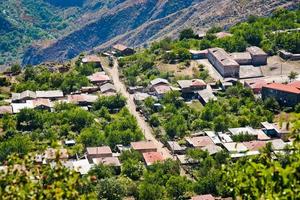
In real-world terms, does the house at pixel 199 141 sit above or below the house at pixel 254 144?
above

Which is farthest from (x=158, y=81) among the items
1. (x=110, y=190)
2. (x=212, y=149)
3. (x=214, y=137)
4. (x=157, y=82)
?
(x=110, y=190)

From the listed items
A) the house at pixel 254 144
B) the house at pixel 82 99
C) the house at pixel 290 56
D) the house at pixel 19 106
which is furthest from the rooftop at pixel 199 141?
the house at pixel 290 56

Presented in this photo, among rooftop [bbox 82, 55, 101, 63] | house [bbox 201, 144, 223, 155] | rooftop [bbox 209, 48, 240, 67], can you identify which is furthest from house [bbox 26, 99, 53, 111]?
rooftop [bbox 209, 48, 240, 67]

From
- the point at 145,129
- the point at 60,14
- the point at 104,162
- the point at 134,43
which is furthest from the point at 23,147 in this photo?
the point at 60,14

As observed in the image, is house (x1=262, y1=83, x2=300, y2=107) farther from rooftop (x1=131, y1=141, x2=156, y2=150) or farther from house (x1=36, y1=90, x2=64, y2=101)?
house (x1=36, y1=90, x2=64, y2=101)

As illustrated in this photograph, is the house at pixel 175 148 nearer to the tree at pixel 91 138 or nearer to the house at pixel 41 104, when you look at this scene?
the tree at pixel 91 138
